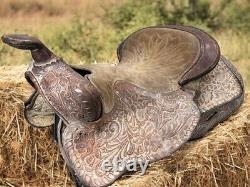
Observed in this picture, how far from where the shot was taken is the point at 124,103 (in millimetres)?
2131

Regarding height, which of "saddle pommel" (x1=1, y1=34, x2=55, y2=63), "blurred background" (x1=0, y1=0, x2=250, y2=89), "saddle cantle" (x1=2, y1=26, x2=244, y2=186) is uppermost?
"saddle pommel" (x1=1, y1=34, x2=55, y2=63)

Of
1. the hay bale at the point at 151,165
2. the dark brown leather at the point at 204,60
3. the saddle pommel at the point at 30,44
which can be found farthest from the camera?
the dark brown leather at the point at 204,60

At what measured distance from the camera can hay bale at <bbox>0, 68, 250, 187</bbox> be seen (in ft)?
7.18

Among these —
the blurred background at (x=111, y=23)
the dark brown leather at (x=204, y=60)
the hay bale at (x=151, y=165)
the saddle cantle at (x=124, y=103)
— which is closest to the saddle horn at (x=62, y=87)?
the saddle cantle at (x=124, y=103)

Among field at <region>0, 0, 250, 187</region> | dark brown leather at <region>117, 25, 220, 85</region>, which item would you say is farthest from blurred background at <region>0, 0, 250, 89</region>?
dark brown leather at <region>117, 25, 220, 85</region>

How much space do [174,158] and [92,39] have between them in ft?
14.2

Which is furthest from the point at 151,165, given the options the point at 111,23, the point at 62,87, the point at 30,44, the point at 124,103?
the point at 111,23

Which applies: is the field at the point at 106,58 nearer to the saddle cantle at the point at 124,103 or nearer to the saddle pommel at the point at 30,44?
the saddle cantle at the point at 124,103

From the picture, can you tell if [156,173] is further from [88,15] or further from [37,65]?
[88,15]

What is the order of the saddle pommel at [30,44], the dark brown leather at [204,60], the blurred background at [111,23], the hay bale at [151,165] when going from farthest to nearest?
1. the blurred background at [111,23]
2. the dark brown leather at [204,60]
3. the hay bale at [151,165]
4. the saddle pommel at [30,44]

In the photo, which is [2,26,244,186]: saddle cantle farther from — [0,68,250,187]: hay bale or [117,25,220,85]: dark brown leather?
[0,68,250,187]: hay bale

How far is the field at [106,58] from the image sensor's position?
231 centimetres

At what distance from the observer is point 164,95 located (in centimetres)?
221

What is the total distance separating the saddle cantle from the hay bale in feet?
0.34
